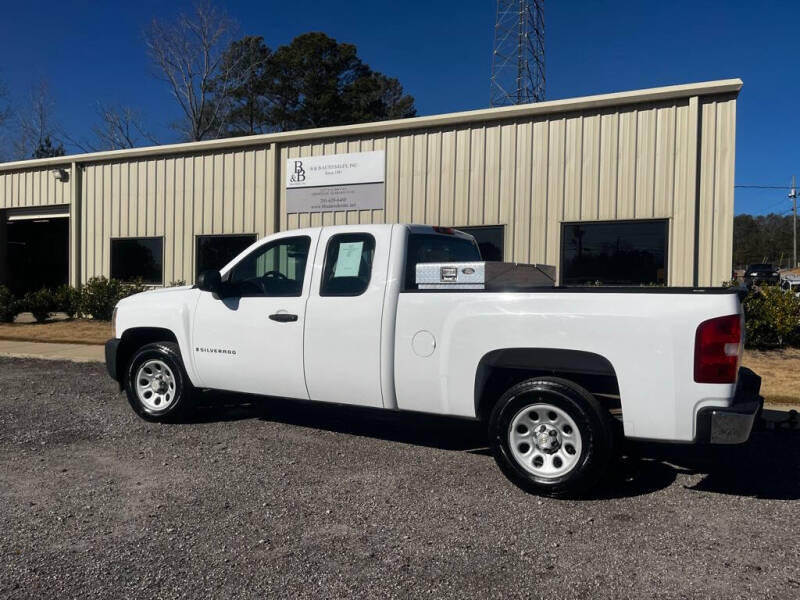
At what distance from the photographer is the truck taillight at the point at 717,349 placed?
3.87 m

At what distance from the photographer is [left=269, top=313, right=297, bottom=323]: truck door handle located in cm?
552

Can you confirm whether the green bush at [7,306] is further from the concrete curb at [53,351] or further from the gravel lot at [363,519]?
the gravel lot at [363,519]

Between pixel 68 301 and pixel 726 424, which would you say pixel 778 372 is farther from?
pixel 68 301

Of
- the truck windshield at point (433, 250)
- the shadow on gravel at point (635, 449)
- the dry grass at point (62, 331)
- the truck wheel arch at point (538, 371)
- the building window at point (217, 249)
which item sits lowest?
the shadow on gravel at point (635, 449)

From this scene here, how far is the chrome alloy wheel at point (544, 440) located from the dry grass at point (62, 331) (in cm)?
1044

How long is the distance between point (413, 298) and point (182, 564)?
2.45 m

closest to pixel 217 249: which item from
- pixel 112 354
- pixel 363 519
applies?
pixel 112 354

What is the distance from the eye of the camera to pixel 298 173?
1438cm

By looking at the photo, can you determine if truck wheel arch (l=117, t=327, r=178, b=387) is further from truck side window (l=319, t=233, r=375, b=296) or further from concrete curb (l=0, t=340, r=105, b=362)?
concrete curb (l=0, t=340, r=105, b=362)

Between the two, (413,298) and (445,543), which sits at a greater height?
(413,298)

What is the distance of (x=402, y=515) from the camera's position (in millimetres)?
4098

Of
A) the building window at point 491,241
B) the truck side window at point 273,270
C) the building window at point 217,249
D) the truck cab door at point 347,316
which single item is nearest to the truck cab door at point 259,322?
the truck side window at point 273,270

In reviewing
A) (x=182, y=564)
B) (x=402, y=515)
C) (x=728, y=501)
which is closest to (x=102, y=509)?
(x=182, y=564)

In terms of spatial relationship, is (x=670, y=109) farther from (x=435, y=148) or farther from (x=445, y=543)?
(x=445, y=543)
